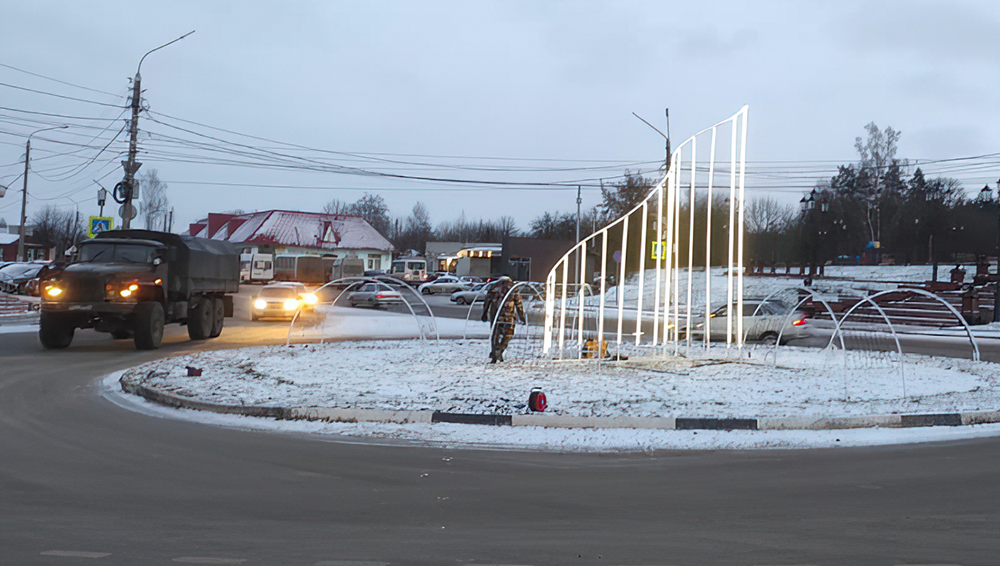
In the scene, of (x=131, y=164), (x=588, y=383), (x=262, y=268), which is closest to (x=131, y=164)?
(x=131, y=164)

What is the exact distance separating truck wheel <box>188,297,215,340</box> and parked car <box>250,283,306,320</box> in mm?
7895

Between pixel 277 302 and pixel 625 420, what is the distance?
73.5ft

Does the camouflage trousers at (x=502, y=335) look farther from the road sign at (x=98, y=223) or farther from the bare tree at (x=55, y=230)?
the bare tree at (x=55, y=230)

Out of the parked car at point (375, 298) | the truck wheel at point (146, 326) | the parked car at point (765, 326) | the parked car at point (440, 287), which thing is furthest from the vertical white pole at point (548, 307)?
the parked car at point (440, 287)

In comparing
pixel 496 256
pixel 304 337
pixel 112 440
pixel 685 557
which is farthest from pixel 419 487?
pixel 496 256

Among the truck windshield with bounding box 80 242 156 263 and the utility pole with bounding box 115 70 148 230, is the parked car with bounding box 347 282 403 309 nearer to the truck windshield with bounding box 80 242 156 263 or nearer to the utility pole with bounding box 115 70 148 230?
the utility pole with bounding box 115 70 148 230

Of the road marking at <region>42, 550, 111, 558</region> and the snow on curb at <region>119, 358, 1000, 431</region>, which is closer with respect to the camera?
the road marking at <region>42, 550, 111, 558</region>

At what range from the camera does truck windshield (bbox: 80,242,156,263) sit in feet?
59.9

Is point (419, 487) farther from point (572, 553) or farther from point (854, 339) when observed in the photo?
point (854, 339)

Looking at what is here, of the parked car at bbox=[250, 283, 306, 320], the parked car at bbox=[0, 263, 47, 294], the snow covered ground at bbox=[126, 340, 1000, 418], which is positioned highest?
the parked car at bbox=[0, 263, 47, 294]

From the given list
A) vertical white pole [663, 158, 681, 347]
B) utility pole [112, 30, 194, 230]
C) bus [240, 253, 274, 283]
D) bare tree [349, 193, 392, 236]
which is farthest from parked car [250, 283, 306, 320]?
bare tree [349, 193, 392, 236]

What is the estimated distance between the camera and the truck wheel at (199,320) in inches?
814

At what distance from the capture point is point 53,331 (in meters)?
17.2

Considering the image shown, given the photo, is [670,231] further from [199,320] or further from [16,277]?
[16,277]
